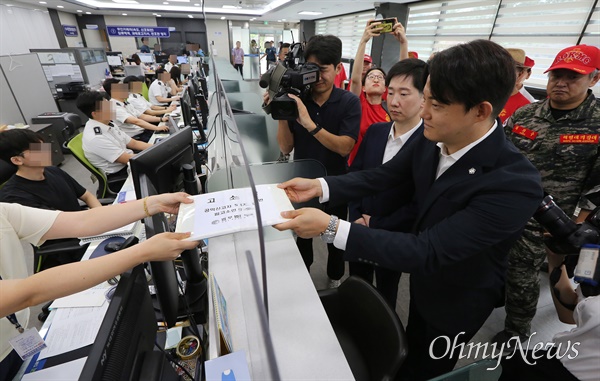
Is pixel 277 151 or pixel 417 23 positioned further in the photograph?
pixel 417 23

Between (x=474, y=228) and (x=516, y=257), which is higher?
(x=474, y=228)

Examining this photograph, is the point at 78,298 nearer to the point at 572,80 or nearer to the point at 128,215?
the point at 128,215

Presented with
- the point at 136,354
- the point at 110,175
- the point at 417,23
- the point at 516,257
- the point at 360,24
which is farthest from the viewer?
the point at 360,24

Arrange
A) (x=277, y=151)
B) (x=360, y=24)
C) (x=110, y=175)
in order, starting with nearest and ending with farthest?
1. (x=110, y=175)
2. (x=277, y=151)
3. (x=360, y=24)

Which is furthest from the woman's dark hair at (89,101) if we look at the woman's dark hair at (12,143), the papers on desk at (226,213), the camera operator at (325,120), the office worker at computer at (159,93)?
the office worker at computer at (159,93)

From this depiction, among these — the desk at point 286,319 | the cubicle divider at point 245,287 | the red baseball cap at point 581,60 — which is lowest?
the desk at point 286,319

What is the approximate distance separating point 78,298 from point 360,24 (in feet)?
29.8

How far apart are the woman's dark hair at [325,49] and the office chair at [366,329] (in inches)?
44.1

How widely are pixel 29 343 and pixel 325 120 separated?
4.97 feet

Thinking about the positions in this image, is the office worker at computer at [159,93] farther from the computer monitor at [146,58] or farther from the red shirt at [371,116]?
Result: the computer monitor at [146,58]

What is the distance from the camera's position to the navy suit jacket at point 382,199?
129 centimetres

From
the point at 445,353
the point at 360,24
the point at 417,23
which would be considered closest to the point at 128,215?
the point at 445,353

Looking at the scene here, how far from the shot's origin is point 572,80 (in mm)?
1456

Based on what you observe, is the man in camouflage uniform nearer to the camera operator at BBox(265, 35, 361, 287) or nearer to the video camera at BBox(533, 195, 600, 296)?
the video camera at BBox(533, 195, 600, 296)
